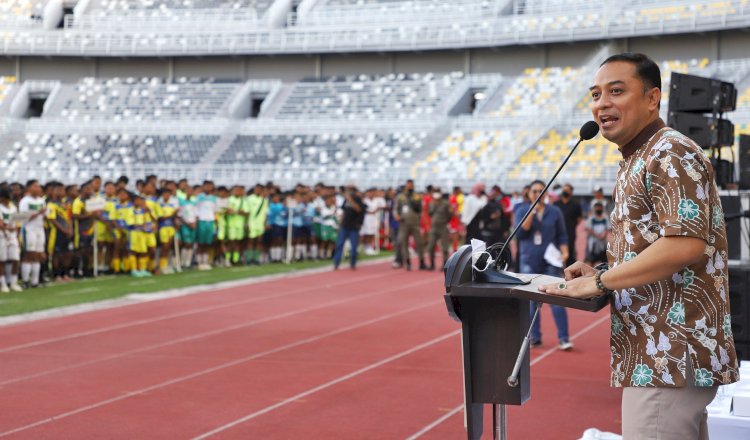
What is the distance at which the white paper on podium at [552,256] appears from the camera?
10.9 meters

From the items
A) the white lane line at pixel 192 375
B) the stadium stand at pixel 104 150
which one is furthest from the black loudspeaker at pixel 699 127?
the stadium stand at pixel 104 150

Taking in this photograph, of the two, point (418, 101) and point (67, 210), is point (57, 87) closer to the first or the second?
point (418, 101)

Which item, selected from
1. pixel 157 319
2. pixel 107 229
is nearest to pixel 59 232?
pixel 107 229

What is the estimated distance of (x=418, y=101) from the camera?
166ft

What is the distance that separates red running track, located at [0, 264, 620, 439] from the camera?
756cm

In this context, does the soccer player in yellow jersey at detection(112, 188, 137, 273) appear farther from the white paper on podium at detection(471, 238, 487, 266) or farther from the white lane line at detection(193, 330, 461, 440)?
the white paper on podium at detection(471, 238, 487, 266)

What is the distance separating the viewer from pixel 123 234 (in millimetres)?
19906

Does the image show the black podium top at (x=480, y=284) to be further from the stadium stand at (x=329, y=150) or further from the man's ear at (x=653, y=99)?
the stadium stand at (x=329, y=150)

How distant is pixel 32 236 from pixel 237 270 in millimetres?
5712

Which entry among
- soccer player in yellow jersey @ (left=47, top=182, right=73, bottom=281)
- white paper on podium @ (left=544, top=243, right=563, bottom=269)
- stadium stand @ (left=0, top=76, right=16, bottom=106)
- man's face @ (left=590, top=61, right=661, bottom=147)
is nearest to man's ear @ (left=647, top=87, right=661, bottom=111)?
man's face @ (left=590, top=61, right=661, bottom=147)

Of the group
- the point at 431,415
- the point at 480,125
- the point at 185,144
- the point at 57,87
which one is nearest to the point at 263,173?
the point at 185,144

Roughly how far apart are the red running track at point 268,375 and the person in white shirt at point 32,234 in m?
2.79

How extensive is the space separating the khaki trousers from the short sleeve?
47 centimetres

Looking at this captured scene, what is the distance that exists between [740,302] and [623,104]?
188 inches
